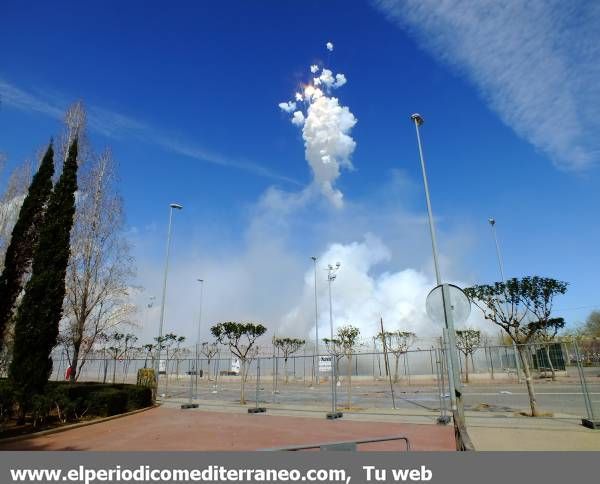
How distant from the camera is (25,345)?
13406mm

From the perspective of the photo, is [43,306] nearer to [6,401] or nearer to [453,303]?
[6,401]

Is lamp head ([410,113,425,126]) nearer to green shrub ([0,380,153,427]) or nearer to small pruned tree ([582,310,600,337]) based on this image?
green shrub ([0,380,153,427])

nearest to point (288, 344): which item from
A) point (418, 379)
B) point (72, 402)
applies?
point (418, 379)

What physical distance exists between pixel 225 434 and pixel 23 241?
1050cm

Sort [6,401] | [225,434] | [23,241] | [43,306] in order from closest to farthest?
[225,434], [6,401], [43,306], [23,241]

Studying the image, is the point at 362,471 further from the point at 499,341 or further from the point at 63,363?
the point at 499,341

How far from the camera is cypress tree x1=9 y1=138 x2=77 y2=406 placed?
13195 millimetres

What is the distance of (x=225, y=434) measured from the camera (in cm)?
1180

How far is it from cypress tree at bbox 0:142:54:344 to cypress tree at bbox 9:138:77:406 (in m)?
0.43

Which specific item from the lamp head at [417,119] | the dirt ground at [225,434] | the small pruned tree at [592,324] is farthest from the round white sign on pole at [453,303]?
the small pruned tree at [592,324]

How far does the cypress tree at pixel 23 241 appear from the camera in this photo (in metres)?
13.8

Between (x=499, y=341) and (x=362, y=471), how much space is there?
5322cm

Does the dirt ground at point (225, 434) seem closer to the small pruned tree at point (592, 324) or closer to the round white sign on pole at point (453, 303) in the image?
the round white sign on pole at point (453, 303)

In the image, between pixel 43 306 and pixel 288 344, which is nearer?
pixel 43 306
